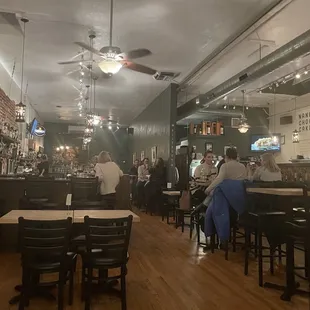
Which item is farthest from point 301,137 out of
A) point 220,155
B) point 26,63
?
point 26,63

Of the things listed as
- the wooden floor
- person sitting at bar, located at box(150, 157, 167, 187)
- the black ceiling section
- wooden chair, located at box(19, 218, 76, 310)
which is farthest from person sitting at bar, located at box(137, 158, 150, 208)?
wooden chair, located at box(19, 218, 76, 310)

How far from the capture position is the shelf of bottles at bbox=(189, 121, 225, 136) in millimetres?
12047

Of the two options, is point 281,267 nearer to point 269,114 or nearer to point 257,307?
point 257,307

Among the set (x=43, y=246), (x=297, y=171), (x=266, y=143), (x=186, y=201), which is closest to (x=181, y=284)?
(x=43, y=246)

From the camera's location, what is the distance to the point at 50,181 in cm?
576

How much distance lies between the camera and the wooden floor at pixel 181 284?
10.7 ft

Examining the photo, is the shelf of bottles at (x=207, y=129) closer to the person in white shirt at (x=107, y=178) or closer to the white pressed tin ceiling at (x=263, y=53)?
the white pressed tin ceiling at (x=263, y=53)

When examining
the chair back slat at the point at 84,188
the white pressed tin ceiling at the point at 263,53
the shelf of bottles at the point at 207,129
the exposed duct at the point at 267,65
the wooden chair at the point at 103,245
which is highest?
the white pressed tin ceiling at the point at 263,53

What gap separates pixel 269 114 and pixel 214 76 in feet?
15.9

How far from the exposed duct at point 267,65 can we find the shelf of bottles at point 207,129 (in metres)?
2.01

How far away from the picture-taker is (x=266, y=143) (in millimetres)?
12562

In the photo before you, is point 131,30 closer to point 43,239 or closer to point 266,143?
point 43,239

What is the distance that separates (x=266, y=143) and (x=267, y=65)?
21.4ft

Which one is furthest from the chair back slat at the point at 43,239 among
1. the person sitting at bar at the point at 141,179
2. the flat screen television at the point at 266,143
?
the flat screen television at the point at 266,143
